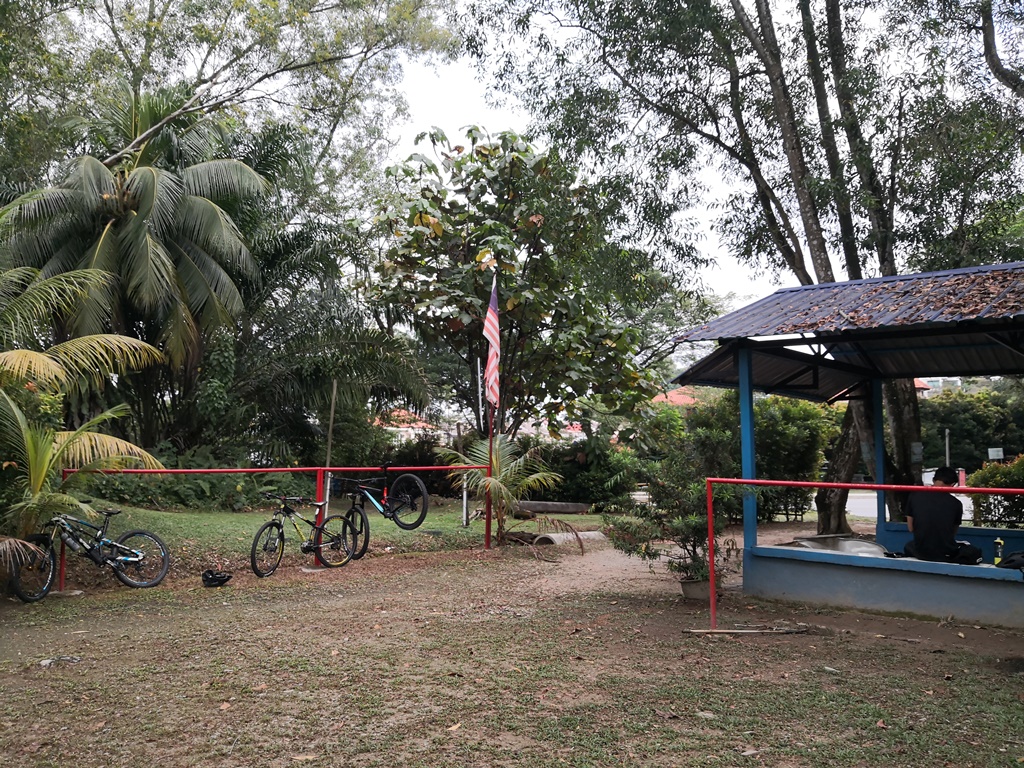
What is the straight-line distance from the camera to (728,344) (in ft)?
28.2

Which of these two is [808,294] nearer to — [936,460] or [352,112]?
[352,112]

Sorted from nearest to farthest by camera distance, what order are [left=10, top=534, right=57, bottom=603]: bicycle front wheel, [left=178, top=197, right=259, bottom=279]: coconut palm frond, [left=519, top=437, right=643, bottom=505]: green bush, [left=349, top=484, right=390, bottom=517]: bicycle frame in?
[left=10, top=534, right=57, bottom=603]: bicycle front wheel
[left=349, top=484, right=390, bottom=517]: bicycle frame
[left=178, top=197, right=259, bottom=279]: coconut palm frond
[left=519, top=437, right=643, bottom=505]: green bush

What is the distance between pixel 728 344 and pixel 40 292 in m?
7.60

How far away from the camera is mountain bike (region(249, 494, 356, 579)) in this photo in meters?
9.27

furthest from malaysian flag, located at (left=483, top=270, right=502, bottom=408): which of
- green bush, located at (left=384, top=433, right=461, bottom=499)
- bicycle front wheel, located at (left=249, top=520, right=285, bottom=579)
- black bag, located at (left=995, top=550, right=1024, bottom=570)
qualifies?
green bush, located at (left=384, top=433, right=461, bottom=499)

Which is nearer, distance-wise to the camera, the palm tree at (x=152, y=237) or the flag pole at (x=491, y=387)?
the flag pole at (x=491, y=387)

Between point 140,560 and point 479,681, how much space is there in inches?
189

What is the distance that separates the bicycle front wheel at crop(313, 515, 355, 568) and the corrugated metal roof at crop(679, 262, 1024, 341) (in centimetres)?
468

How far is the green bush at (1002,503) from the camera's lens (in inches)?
473

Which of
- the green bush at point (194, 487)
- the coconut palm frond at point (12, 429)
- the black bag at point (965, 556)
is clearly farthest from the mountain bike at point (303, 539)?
the black bag at point (965, 556)

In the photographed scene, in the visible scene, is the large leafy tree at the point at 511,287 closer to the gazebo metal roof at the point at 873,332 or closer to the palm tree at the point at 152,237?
the palm tree at the point at 152,237

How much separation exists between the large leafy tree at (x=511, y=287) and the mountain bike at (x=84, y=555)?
8.59 meters

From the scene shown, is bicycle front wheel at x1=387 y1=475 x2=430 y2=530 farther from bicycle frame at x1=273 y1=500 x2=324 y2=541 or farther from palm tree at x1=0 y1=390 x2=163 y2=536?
palm tree at x1=0 y1=390 x2=163 y2=536

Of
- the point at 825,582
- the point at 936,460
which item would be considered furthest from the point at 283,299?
the point at 936,460
